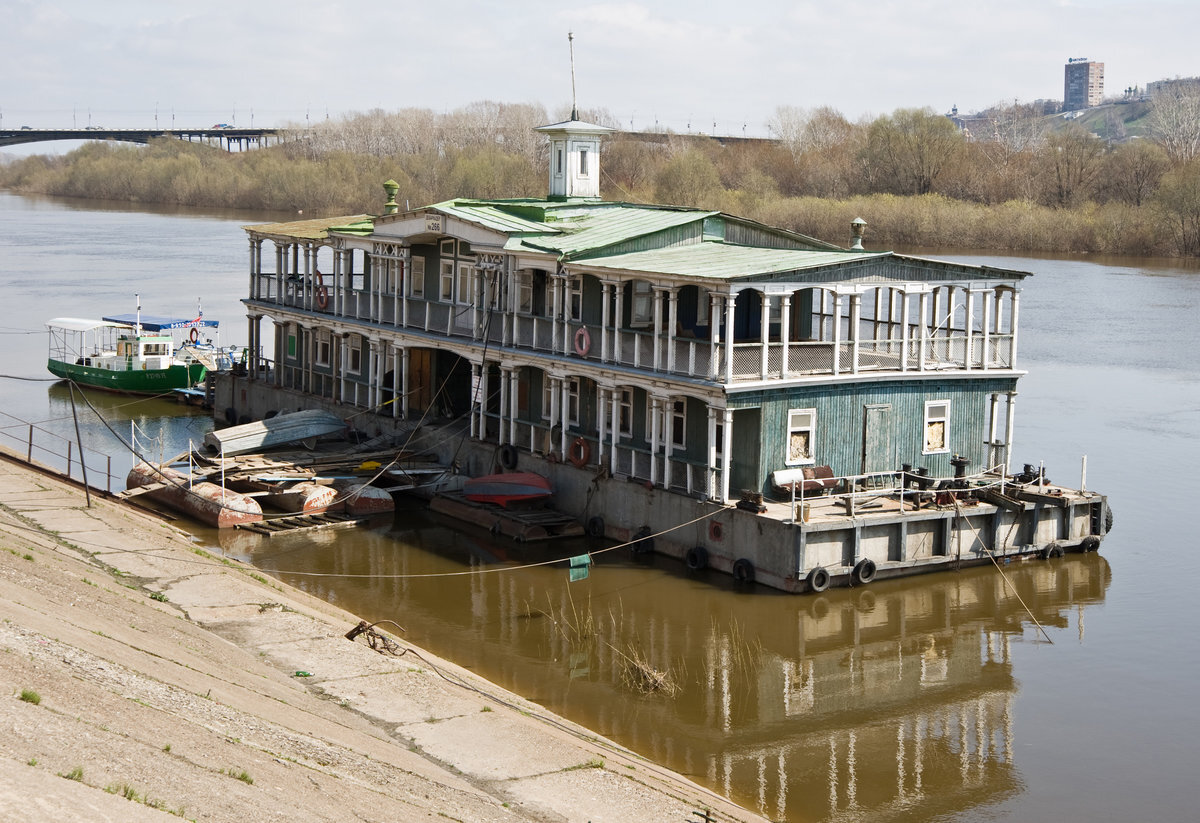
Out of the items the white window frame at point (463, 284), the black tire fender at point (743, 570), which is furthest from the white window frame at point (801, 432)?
the white window frame at point (463, 284)

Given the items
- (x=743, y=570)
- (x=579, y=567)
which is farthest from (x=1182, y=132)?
(x=579, y=567)

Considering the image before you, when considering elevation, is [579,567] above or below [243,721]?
below

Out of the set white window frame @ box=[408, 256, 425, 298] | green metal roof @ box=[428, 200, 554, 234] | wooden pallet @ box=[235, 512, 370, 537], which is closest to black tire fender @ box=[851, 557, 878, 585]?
wooden pallet @ box=[235, 512, 370, 537]

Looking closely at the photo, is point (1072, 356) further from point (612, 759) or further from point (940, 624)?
point (612, 759)

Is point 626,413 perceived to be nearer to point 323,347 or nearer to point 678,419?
point 678,419

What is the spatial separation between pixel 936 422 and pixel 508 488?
10027 mm

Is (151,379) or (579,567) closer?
(579,567)

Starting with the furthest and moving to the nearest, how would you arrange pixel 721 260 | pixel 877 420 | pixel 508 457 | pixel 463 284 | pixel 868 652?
1. pixel 463 284
2. pixel 508 457
3. pixel 721 260
4. pixel 877 420
5. pixel 868 652

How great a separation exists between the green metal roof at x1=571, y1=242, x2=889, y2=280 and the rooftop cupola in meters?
8.03

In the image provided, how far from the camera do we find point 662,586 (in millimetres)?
30359

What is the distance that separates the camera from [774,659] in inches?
1060

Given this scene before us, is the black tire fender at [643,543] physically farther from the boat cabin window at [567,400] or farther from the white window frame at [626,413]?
the boat cabin window at [567,400]

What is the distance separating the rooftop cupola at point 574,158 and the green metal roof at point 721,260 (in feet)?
26.4

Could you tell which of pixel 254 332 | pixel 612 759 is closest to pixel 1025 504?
pixel 612 759
